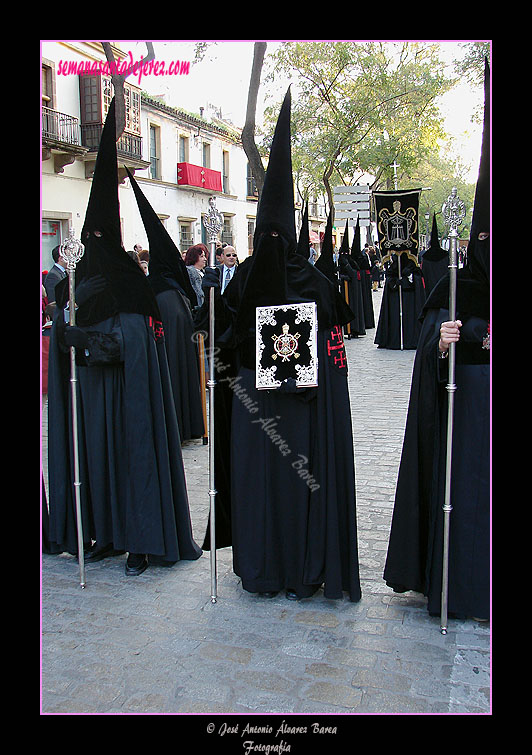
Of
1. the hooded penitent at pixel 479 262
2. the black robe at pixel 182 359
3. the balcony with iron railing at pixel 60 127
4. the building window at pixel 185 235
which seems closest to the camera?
the hooded penitent at pixel 479 262

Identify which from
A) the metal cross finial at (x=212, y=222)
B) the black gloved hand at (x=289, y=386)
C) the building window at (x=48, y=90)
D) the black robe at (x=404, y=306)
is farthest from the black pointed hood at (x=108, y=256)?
the building window at (x=48, y=90)

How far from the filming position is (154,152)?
31.7m

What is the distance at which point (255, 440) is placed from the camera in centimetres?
416

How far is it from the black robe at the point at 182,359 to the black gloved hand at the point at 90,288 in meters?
2.92

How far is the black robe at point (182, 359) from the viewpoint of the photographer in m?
7.59

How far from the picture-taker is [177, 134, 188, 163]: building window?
111ft

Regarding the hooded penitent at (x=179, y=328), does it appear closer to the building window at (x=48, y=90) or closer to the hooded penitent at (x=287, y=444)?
the hooded penitent at (x=287, y=444)

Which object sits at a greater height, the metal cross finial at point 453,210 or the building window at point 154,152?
the building window at point 154,152

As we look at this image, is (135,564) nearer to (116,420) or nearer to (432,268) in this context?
(116,420)

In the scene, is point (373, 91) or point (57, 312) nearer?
point (57, 312)

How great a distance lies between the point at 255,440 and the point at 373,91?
1922cm

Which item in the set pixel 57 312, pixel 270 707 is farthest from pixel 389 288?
pixel 270 707

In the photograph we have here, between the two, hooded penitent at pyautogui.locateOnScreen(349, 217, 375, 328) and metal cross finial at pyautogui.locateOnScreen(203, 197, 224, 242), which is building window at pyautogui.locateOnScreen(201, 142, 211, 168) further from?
metal cross finial at pyautogui.locateOnScreen(203, 197, 224, 242)
